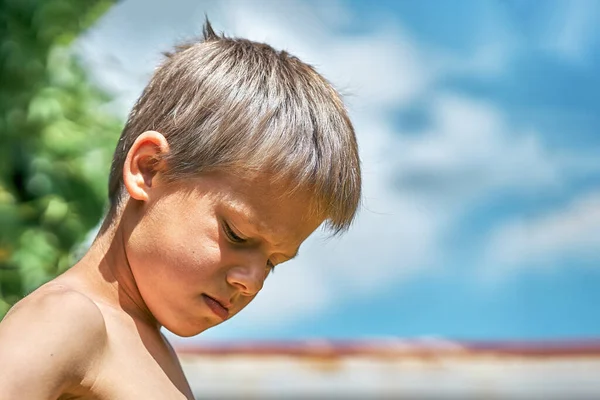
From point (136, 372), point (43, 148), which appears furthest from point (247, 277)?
point (43, 148)

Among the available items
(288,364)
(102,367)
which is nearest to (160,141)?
(102,367)

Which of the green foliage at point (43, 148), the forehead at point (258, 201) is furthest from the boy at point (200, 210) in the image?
the green foliage at point (43, 148)

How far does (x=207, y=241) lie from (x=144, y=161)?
0.18 m

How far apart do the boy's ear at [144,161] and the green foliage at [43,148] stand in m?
2.48

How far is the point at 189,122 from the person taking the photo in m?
1.51

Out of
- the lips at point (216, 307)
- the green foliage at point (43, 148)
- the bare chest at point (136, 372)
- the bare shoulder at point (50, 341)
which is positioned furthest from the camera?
the green foliage at point (43, 148)

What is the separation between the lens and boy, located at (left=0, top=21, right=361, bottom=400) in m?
1.45

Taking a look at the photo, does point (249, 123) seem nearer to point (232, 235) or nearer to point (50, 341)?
point (232, 235)

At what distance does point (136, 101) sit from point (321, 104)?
13.1 inches

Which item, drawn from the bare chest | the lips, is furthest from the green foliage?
the lips

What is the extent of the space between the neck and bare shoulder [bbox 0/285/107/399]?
0.31 feet

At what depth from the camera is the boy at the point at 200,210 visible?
145 cm

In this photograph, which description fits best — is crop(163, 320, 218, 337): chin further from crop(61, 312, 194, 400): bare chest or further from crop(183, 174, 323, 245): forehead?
crop(183, 174, 323, 245): forehead

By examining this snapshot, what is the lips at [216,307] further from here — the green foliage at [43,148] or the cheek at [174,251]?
the green foliage at [43,148]
